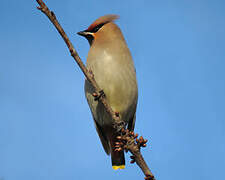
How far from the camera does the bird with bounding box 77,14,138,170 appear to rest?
4.27 metres

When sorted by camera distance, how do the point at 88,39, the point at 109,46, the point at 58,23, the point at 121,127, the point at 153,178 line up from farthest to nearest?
the point at 88,39, the point at 109,46, the point at 121,127, the point at 58,23, the point at 153,178

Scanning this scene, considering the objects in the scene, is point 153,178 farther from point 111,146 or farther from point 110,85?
point 111,146

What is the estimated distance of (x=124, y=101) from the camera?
443 cm

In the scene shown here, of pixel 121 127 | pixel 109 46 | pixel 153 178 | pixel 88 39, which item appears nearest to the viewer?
pixel 153 178

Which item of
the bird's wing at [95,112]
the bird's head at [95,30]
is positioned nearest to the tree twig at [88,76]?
the bird's wing at [95,112]

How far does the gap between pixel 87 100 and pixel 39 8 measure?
1.89 metres

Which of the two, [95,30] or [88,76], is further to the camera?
[95,30]

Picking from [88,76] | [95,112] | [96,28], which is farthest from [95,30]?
[88,76]

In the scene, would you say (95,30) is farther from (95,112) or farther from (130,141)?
(130,141)

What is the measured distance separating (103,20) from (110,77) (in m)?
1.12

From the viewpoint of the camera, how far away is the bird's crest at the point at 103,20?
4.81 m

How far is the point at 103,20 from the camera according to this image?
4.88 meters

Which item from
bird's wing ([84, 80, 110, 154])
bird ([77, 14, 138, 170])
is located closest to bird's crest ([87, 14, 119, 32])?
bird ([77, 14, 138, 170])

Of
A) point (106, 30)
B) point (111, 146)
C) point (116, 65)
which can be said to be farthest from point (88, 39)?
point (111, 146)
